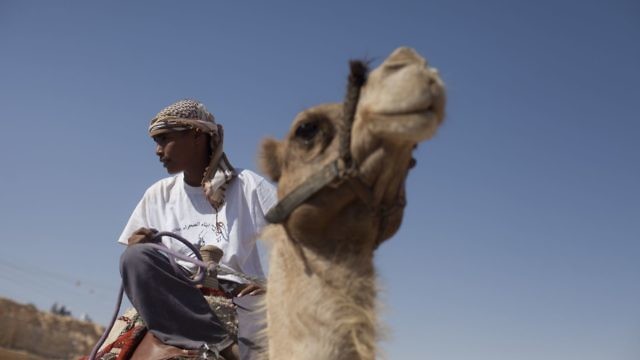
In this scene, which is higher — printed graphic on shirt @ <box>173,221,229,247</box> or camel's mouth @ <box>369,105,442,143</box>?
camel's mouth @ <box>369,105,442,143</box>

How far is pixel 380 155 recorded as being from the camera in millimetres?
2381

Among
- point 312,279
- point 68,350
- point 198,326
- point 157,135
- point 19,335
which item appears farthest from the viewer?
point 68,350

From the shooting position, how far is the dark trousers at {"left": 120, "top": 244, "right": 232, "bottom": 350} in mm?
3227

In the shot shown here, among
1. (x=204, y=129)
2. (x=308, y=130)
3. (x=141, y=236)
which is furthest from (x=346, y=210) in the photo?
(x=204, y=129)

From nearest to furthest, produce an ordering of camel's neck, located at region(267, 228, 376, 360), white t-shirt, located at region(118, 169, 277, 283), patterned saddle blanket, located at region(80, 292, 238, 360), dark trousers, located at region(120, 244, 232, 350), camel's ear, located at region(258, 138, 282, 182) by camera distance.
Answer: camel's neck, located at region(267, 228, 376, 360), camel's ear, located at region(258, 138, 282, 182), dark trousers, located at region(120, 244, 232, 350), patterned saddle blanket, located at region(80, 292, 238, 360), white t-shirt, located at region(118, 169, 277, 283)

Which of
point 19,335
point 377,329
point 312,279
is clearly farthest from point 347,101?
point 19,335

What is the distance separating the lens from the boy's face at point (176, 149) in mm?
4125

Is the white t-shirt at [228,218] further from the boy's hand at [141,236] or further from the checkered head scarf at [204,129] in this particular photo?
the boy's hand at [141,236]

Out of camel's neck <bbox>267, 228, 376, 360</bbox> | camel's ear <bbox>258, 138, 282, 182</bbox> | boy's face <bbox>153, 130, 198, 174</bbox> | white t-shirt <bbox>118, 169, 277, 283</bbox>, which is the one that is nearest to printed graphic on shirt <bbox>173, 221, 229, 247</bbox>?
white t-shirt <bbox>118, 169, 277, 283</bbox>

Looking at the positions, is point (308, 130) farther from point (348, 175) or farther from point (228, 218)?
point (228, 218)

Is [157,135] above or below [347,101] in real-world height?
above

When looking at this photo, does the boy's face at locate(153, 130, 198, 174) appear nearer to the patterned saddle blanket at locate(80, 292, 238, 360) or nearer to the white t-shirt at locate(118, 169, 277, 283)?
the white t-shirt at locate(118, 169, 277, 283)

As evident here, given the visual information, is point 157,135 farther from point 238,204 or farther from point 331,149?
point 331,149

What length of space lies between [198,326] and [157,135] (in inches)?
56.6
